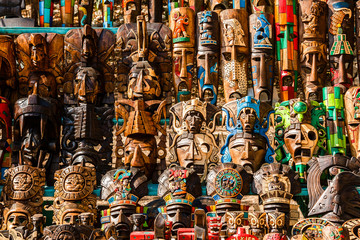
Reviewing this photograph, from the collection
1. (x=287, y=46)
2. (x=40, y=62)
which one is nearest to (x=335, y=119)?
(x=287, y=46)

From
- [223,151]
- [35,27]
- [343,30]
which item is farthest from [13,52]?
[343,30]

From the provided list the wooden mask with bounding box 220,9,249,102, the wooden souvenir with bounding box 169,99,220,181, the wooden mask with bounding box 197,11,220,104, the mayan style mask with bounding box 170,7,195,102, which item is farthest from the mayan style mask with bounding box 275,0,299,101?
the wooden souvenir with bounding box 169,99,220,181

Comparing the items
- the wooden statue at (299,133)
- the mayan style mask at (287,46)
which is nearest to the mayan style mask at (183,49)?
the mayan style mask at (287,46)

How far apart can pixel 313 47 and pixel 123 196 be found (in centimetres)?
338

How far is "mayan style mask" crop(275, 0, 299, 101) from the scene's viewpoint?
15.3m

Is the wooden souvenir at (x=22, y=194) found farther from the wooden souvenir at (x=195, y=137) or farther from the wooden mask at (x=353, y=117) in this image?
the wooden mask at (x=353, y=117)

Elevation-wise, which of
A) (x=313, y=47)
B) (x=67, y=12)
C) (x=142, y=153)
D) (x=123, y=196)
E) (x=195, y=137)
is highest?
(x=67, y=12)

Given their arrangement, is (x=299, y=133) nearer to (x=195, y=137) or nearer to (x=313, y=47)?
(x=195, y=137)

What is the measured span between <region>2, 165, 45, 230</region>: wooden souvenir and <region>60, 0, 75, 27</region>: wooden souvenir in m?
2.71

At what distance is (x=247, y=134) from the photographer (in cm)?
1425

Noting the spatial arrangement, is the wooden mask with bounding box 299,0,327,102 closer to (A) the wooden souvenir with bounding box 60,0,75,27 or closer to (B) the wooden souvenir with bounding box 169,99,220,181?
(B) the wooden souvenir with bounding box 169,99,220,181

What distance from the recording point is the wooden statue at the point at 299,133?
1429 cm

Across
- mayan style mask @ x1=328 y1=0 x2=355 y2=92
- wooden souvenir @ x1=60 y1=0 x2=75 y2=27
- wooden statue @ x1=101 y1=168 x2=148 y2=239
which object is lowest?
wooden statue @ x1=101 y1=168 x2=148 y2=239

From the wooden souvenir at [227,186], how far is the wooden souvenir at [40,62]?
2639mm
